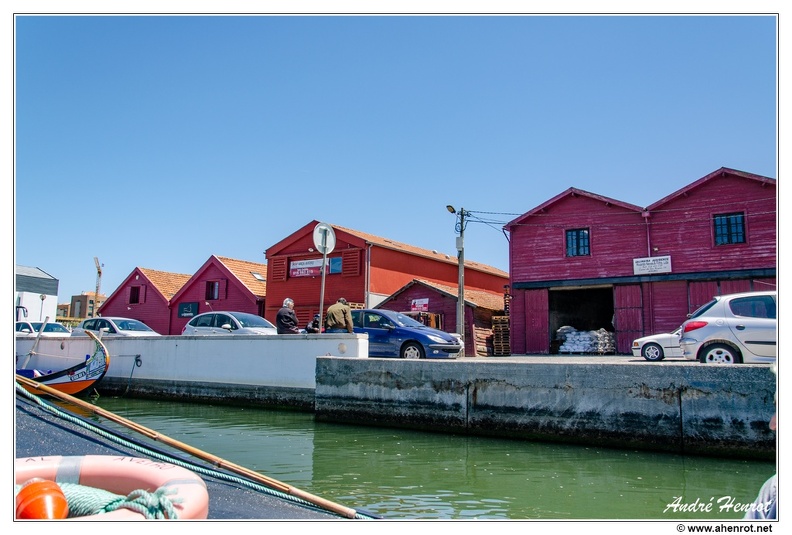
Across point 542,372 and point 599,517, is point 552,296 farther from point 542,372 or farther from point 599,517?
point 599,517

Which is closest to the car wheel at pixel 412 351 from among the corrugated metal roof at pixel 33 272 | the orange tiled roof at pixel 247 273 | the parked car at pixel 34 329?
the parked car at pixel 34 329

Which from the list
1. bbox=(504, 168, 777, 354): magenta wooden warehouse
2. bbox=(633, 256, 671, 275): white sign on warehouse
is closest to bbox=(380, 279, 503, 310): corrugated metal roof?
bbox=(504, 168, 777, 354): magenta wooden warehouse

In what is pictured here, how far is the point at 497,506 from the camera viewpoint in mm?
6324

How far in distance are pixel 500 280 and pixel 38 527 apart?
3740 cm

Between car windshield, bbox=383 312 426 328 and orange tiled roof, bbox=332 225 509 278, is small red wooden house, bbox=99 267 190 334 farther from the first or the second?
car windshield, bbox=383 312 426 328

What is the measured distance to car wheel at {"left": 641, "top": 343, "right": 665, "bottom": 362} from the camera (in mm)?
15758

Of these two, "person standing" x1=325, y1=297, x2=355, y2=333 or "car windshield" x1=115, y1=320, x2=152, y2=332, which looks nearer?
"person standing" x1=325, y1=297, x2=355, y2=333

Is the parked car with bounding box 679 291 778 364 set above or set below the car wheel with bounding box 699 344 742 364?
above

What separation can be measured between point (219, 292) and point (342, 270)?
30.8ft

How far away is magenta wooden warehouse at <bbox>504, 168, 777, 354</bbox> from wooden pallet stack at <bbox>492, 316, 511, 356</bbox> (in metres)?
1.60

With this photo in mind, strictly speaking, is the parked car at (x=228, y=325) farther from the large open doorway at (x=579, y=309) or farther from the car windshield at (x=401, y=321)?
the large open doorway at (x=579, y=309)

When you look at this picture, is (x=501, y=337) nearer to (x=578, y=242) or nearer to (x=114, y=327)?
(x=578, y=242)

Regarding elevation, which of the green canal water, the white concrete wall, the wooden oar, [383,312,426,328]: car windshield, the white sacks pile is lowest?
the green canal water

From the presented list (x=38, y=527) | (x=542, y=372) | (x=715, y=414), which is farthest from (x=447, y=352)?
(x=38, y=527)
